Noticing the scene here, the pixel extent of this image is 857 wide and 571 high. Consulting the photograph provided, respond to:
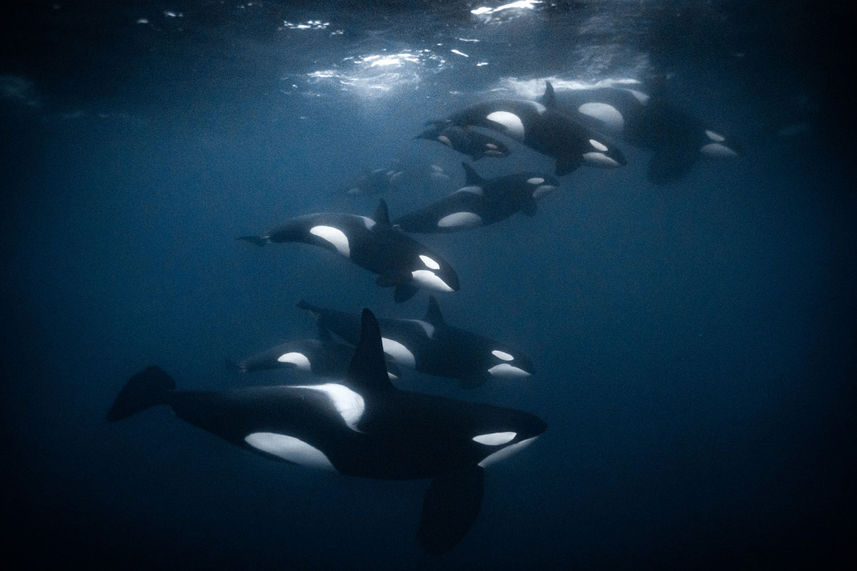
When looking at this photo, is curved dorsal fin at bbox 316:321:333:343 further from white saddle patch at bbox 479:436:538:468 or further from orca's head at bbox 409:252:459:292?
white saddle patch at bbox 479:436:538:468

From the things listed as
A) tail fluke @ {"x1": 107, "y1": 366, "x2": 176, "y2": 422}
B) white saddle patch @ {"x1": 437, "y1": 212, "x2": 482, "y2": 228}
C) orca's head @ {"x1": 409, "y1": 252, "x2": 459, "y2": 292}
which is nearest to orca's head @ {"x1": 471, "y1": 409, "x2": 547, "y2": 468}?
orca's head @ {"x1": 409, "y1": 252, "x2": 459, "y2": 292}

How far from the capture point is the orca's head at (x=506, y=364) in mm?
8947

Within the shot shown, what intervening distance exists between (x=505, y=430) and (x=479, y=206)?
563 cm

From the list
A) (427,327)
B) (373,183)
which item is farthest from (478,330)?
(427,327)

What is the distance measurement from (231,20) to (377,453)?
13.8 meters

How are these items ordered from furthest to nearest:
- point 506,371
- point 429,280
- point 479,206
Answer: point 479,206 → point 506,371 → point 429,280

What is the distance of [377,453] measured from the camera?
202 inches

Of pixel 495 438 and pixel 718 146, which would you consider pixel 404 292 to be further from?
pixel 718 146

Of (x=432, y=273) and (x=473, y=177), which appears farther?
(x=473, y=177)

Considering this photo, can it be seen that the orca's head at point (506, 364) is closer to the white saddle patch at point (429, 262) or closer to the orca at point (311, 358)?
the white saddle patch at point (429, 262)

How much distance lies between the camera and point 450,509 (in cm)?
549

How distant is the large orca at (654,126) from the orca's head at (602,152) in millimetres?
2777

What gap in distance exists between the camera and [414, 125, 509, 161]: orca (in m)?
7.82

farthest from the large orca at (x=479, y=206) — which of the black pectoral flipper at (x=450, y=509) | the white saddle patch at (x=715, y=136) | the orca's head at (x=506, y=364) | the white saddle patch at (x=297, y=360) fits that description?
the black pectoral flipper at (x=450, y=509)
